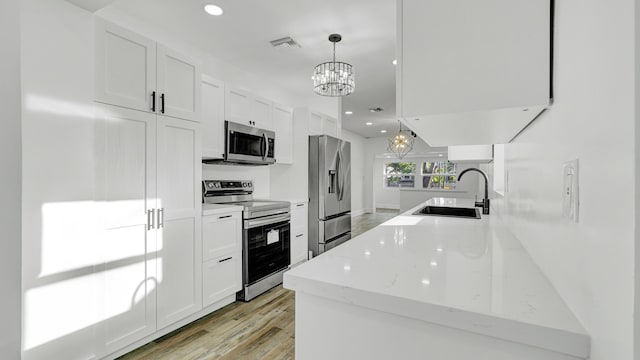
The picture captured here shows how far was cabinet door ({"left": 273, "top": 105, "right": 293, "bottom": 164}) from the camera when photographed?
12.1 ft

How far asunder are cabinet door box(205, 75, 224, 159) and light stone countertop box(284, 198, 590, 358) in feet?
6.63

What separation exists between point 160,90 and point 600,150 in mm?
2399

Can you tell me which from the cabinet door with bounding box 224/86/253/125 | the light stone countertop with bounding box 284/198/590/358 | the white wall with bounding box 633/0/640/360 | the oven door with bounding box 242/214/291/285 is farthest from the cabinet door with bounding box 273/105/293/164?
the white wall with bounding box 633/0/640/360

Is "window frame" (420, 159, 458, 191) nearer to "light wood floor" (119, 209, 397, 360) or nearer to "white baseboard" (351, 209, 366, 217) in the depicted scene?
"white baseboard" (351, 209, 366, 217)

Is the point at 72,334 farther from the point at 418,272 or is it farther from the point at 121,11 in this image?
the point at 121,11

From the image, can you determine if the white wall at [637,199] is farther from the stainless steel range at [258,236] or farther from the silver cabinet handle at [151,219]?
the stainless steel range at [258,236]

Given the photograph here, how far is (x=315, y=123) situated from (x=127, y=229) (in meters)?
2.85

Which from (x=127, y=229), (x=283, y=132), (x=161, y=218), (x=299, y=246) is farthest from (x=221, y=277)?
(x=283, y=132)

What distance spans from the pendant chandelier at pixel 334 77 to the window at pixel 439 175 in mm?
8438

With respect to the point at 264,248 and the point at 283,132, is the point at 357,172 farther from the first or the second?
the point at 264,248

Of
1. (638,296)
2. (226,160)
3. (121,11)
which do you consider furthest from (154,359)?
(121,11)

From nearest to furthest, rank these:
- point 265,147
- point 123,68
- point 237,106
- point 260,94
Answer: point 123,68 → point 237,106 → point 265,147 → point 260,94

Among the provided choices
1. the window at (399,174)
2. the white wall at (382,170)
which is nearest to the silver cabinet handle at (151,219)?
the white wall at (382,170)

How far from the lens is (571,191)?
606mm
